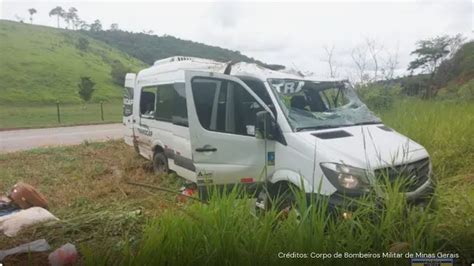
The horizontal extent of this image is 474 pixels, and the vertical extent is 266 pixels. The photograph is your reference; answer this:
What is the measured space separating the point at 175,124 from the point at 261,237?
11.8 ft

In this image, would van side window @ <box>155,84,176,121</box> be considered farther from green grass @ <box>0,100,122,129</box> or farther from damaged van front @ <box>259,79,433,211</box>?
green grass @ <box>0,100,122,129</box>

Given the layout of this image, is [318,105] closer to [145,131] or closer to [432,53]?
[145,131]

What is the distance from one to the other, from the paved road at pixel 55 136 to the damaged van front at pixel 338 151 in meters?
8.67

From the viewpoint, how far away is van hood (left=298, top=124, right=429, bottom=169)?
308 cm

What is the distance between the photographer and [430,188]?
328 cm

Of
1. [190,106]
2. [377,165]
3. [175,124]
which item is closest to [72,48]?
[175,124]

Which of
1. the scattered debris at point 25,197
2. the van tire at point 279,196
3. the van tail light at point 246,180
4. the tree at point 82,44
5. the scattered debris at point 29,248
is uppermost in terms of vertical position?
the tree at point 82,44

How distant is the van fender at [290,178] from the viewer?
10.6 ft

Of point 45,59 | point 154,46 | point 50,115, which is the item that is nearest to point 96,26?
point 154,46

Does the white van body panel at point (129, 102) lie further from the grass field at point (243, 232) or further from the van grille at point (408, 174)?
the van grille at point (408, 174)

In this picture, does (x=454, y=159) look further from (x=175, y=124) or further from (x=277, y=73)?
(x=175, y=124)

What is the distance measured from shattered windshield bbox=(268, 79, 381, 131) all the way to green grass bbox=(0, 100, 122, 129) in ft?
32.6

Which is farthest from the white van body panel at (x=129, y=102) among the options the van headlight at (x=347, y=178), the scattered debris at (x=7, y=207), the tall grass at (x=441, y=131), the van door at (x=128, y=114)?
the van headlight at (x=347, y=178)

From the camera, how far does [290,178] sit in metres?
3.36
